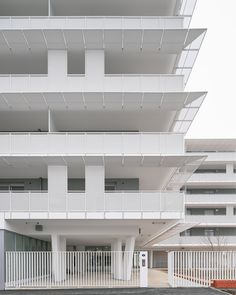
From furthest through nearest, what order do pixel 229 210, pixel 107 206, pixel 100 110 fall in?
pixel 229 210
pixel 100 110
pixel 107 206

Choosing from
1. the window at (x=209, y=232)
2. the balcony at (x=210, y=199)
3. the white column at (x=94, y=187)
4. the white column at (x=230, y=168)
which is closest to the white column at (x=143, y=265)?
the white column at (x=94, y=187)

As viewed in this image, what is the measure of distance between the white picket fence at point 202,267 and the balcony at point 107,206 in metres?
2.74

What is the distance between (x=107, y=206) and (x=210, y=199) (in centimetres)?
4606

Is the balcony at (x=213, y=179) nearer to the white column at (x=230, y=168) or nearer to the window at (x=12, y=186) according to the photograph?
the white column at (x=230, y=168)

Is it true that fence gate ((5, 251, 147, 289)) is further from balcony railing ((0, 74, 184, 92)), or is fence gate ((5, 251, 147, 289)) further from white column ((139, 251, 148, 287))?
balcony railing ((0, 74, 184, 92))

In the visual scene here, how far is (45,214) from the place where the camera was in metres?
30.3

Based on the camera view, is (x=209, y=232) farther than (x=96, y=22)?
Yes

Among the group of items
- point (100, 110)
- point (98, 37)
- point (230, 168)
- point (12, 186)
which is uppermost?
point (98, 37)

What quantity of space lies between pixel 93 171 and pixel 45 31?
303 inches

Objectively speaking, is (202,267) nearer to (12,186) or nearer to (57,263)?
(57,263)

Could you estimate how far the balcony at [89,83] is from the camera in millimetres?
31750

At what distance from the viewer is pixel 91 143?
3156 centimetres

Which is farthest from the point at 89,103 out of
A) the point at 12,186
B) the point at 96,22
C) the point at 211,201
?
the point at 211,201

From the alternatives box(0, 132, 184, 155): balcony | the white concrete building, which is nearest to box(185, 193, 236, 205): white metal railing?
the white concrete building
